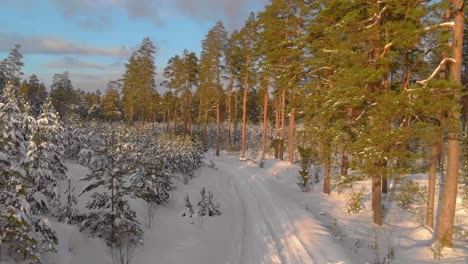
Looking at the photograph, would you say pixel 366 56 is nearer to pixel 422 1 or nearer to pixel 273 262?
pixel 422 1

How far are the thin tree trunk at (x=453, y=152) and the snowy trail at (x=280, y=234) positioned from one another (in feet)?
11.0

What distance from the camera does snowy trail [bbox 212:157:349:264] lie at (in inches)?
397

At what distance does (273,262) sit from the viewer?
9.67 m

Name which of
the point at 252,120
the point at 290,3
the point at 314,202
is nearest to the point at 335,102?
the point at 314,202

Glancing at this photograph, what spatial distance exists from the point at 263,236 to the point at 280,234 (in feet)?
2.17

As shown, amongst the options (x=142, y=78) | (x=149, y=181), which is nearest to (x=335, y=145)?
(x=149, y=181)

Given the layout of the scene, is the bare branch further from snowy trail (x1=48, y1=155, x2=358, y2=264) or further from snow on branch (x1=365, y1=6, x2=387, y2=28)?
snowy trail (x1=48, y1=155, x2=358, y2=264)

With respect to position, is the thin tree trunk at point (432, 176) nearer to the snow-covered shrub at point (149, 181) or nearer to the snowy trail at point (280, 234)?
the snowy trail at point (280, 234)

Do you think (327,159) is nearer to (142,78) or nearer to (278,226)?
(278,226)

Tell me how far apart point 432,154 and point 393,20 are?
217 inches

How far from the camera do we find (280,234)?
40.3 feet

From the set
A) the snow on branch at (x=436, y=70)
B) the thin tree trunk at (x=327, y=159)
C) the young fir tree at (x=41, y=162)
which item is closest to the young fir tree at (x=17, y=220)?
the young fir tree at (x=41, y=162)

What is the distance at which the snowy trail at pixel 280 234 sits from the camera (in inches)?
397

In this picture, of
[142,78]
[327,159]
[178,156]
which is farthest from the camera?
[142,78]
